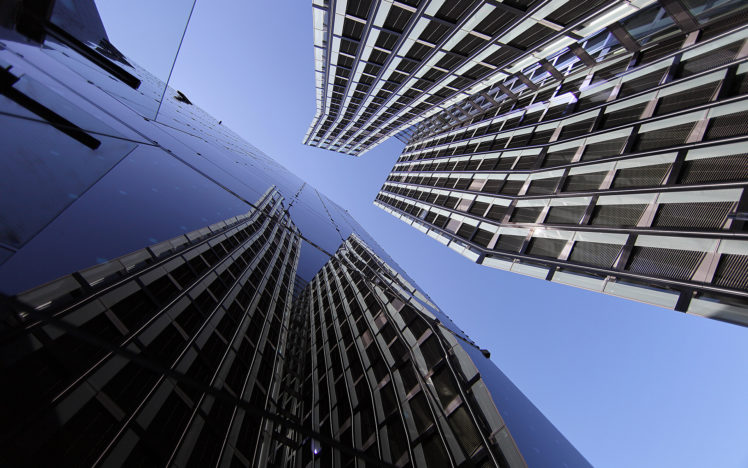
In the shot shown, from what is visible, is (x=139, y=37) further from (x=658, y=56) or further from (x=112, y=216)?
(x=658, y=56)

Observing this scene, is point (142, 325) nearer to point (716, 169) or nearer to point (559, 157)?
point (716, 169)

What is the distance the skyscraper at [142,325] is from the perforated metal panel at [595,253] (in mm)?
8799

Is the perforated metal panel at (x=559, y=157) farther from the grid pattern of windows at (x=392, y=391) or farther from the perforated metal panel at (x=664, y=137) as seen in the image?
the grid pattern of windows at (x=392, y=391)

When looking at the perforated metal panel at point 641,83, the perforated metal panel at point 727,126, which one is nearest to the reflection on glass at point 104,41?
the perforated metal panel at point 727,126

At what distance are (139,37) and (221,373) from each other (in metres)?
10.4

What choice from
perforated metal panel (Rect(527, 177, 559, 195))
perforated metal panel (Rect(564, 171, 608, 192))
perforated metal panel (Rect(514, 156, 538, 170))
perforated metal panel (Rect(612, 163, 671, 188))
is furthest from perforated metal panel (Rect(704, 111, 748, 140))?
perforated metal panel (Rect(514, 156, 538, 170))

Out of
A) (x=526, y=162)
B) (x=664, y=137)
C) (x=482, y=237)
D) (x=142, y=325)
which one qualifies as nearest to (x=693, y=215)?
(x=664, y=137)

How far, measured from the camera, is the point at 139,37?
6074mm

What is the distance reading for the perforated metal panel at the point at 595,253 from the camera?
48.4 feet

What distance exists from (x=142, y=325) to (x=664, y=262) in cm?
1920

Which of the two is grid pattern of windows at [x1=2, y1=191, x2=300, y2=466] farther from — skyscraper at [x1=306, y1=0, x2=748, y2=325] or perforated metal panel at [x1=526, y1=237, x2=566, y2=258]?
perforated metal panel at [x1=526, y1=237, x2=566, y2=258]

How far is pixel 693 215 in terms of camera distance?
40.2ft

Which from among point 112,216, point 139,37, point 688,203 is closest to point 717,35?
point 688,203

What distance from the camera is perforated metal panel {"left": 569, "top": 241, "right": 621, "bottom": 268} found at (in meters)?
14.7
